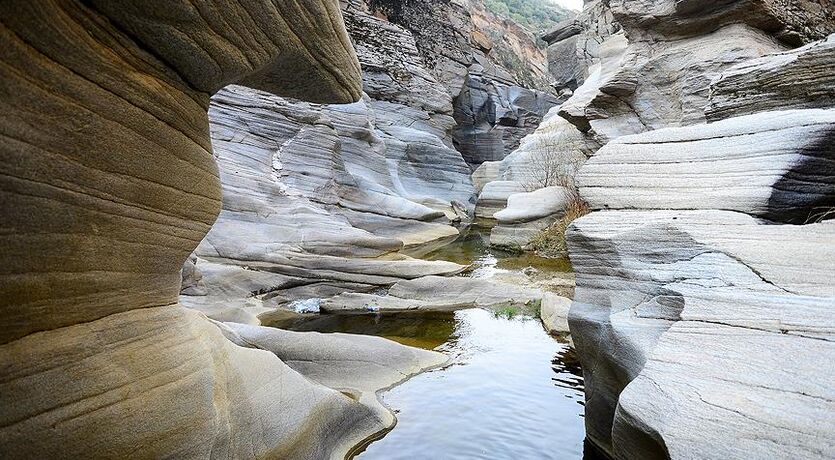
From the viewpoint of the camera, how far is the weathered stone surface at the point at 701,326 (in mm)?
2090

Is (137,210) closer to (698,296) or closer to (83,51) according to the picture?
(83,51)

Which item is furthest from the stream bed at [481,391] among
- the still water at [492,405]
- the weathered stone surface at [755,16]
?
the weathered stone surface at [755,16]

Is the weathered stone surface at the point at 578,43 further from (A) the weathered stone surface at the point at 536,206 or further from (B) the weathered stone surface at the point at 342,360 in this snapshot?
(B) the weathered stone surface at the point at 342,360

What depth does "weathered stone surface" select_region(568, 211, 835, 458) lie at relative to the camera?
6.86 feet

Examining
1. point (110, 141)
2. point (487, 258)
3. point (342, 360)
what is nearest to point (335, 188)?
point (487, 258)

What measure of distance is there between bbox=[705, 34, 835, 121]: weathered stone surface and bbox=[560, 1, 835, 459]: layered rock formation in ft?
0.04

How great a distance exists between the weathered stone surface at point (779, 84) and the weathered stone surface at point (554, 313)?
275 centimetres

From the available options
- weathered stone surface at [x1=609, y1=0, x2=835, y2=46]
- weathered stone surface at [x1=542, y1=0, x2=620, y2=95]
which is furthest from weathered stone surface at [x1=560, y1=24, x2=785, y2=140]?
weathered stone surface at [x1=542, y1=0, x2=620, y2=95]

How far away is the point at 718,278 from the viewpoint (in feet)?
10.1

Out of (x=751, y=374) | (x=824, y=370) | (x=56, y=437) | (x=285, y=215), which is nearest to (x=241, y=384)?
(x=56, y=437)

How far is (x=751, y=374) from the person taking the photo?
90.7 inches

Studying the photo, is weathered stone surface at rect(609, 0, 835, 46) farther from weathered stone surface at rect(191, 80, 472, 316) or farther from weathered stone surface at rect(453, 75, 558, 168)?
weathered stone surface at rect(453, 75, 558, 168)

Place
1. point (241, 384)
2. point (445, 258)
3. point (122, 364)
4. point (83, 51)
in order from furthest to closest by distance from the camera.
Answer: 1. point (445, 258)
2. point (241, 384)
3. point (122, 364)
4. point (83, 51)

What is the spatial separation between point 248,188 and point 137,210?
28.8ft
